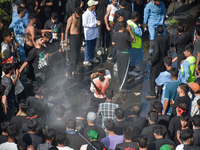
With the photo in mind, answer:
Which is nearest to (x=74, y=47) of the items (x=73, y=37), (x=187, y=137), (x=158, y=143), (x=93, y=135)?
(x=73, y=37)

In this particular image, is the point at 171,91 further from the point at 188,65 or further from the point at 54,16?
the point at 54,16

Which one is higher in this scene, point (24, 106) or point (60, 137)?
point (24, 106)

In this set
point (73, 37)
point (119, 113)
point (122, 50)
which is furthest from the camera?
point (73, 37)

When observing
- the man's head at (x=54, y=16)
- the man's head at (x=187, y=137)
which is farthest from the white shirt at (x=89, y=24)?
the man's head at (x=187, y=137)

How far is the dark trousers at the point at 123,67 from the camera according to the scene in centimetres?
847

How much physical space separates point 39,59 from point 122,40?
2413 mm

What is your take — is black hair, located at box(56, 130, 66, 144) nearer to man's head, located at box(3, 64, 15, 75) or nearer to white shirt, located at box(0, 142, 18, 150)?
white shirt, located at box(0, 142, 18, 150)

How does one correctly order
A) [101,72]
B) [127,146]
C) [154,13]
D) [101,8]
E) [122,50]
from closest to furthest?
[127,146] < [101,72] < [122,50] < [154,13] < [101,8]

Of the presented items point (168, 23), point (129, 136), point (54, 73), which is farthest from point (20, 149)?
point (168, 23)

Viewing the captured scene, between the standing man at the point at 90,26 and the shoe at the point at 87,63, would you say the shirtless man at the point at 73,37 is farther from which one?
the shoe at the point at 87,63

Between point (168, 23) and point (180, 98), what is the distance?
398 inches

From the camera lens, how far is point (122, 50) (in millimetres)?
8391

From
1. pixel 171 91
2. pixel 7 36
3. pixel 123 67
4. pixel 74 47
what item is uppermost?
pixel 7 36

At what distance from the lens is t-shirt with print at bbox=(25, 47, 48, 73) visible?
759 cm
